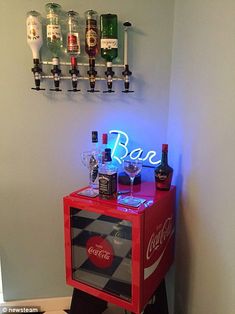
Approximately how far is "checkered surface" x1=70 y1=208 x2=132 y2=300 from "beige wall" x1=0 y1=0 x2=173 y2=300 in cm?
41

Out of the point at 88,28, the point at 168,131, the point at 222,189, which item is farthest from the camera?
the point at 168,131

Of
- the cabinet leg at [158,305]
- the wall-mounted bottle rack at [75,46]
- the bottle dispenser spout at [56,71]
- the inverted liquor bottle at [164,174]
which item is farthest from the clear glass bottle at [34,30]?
the cabinet leg at [158,305]

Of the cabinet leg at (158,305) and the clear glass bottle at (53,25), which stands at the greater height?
the clear glass bottle at (53,25)

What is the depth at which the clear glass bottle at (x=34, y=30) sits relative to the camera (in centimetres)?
134

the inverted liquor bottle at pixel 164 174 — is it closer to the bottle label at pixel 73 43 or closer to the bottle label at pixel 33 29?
the bottle label at pixel 73 43

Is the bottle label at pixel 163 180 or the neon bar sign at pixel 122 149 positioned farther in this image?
the neon bar sign at pixel 122 149

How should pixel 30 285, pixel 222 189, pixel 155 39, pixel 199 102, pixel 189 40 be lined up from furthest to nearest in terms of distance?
pixel 30 285 < pixel 155 39 < pixel 189 40 < pixel 199 102 < pixel 222 189

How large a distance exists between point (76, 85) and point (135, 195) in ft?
2.34

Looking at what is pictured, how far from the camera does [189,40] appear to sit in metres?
1.28

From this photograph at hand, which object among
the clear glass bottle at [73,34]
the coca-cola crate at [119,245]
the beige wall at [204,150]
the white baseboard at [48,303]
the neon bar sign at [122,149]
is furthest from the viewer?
the white baseboard at [48,303]

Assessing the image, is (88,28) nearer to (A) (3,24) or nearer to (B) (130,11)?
(B) (130,11)

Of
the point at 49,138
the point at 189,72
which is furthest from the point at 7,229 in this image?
the point at 189,72

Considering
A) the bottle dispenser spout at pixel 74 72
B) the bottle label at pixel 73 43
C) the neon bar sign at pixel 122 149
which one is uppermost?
the bottle label at pixel 73 43

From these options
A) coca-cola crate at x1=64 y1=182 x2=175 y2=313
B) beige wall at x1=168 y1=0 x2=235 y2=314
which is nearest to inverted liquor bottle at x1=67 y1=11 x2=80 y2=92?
beige wall at x1=168 y1=0 x2=235 y2=314
